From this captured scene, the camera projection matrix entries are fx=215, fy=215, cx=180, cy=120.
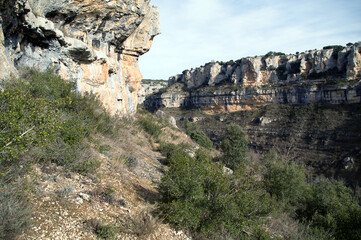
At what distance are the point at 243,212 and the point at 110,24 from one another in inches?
436

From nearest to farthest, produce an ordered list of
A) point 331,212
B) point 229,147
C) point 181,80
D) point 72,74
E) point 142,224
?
point 142,224
point 331,212
point 72,74
point 229,147
point 181,80

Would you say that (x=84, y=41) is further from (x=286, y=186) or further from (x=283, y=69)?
(x=283, y=69)

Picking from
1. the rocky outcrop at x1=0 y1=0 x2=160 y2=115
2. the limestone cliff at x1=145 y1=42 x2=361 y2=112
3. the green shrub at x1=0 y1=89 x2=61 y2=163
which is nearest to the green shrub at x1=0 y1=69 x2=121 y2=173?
the green shrub at x1=0 y1=89 x2=61 y2=163

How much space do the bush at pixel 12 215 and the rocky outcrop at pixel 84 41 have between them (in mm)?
4297

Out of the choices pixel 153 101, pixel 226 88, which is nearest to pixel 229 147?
pixel 226 88

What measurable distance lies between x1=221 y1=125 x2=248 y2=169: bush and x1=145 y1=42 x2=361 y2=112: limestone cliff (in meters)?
35.0

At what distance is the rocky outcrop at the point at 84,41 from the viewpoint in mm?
6434

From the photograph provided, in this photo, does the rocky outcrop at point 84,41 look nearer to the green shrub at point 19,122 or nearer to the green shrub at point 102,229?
the green shrub at point 19,122

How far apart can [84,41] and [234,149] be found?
507 inches

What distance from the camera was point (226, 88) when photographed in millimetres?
59938

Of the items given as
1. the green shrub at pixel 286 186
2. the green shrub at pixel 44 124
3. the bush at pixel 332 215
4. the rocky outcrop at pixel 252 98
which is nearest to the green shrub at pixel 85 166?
the green shrub at pixel 44 124

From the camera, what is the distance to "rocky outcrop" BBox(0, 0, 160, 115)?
6.43 metres

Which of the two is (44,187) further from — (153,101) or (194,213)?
(153,101)

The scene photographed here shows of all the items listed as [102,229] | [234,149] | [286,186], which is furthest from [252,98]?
[102,229]
